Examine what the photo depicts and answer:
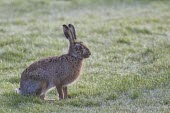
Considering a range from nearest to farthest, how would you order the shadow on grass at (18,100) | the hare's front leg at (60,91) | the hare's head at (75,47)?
1. the shadow on grass at (18,100)
2. the hare's front leg at (60,91)
3. the hare's head at (75,47)

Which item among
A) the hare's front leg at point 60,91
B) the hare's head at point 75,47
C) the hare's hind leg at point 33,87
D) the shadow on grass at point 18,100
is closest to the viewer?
the shadow on grass at point 18,100

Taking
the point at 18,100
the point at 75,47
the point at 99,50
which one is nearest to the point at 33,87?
the point at 18,100

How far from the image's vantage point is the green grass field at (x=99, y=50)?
8.38 meters

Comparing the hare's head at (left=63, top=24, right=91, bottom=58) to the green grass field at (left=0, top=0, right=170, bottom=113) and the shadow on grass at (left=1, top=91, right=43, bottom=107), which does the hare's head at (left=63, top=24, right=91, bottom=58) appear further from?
the shadow on grass at (left=1, top=91, right=43, bottom=107)

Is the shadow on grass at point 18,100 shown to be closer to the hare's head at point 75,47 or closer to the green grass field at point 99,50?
the green grass field at point 99,50

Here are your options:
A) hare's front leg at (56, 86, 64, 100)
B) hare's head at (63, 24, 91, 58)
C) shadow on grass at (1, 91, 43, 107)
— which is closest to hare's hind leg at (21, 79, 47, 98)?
shadow on grass at (1, 91, 43, 107)

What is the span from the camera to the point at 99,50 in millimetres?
13734

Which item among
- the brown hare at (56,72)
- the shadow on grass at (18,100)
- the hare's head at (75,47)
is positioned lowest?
the shadow on grass at (18,100)

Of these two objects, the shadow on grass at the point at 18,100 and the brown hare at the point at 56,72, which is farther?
the brown hare at the point at 56,72

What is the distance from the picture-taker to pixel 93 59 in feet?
41.2

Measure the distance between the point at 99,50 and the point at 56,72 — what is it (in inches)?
200

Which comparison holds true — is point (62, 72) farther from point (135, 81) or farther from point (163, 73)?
point (163, 73)

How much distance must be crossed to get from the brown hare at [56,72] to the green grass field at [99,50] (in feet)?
0.73

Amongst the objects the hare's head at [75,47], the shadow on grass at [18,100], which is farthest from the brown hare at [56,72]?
the shadow on grass at [18,100]
